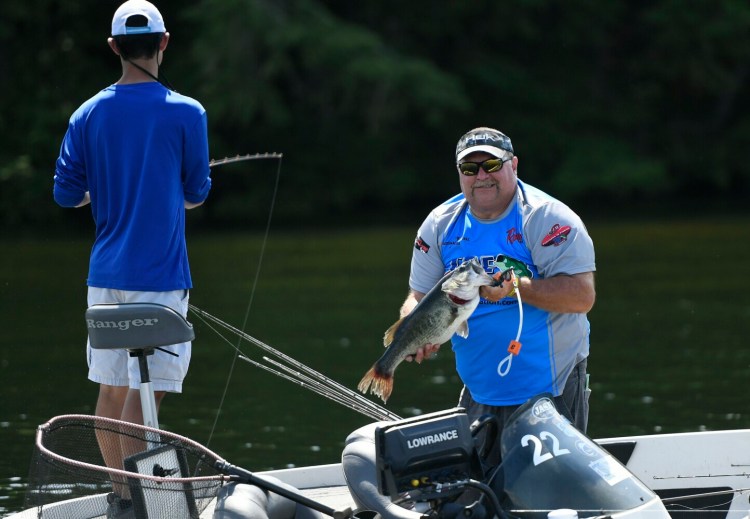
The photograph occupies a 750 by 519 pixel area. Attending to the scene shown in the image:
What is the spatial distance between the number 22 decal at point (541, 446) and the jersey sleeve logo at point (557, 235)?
29.8 inches

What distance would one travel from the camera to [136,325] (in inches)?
188

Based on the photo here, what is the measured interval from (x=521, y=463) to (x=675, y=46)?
2936 centimetres

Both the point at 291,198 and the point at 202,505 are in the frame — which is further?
the point at 291,198

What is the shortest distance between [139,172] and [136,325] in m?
0.70

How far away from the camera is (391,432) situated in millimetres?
4316

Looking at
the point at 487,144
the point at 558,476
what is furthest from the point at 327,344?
the point at 558,476

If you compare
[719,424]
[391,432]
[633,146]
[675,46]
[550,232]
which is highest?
[675,46]

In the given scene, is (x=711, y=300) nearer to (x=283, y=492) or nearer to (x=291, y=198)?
(x=283, y=492)

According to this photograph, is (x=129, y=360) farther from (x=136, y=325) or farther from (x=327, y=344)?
(x=327, y=344)

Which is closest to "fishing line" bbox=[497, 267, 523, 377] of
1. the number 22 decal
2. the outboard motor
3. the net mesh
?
the outboard motor

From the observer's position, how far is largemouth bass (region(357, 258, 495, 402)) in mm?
4770

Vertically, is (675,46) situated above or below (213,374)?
above

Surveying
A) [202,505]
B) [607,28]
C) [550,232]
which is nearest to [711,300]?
[550,232]

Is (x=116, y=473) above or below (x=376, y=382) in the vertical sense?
below
